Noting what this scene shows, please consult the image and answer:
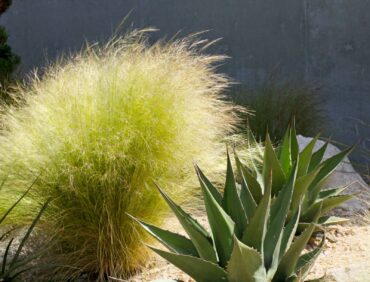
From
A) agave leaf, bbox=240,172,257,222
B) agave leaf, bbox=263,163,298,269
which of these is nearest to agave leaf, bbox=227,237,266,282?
agave leaf, bbox=263,163,298,269

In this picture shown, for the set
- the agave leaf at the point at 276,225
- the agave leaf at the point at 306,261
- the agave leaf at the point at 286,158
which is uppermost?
the agave leaf at the point at 276,225

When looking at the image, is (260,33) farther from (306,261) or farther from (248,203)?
(306,261)

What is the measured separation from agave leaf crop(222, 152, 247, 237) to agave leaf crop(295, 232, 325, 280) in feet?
0.89

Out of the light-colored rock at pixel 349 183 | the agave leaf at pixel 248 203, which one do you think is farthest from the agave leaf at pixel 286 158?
the agave leaf at pixel 248 203

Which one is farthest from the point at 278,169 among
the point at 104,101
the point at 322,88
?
the point at 322,88

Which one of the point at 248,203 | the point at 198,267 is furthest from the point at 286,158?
the point at 198,267

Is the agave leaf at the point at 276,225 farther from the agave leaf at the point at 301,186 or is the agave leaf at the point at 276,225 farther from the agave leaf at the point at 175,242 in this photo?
the agave leaf at the point at 301,186

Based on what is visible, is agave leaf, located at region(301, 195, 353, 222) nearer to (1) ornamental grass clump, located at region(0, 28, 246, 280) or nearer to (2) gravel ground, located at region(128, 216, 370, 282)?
(2) gravel ground, located at region(128, 216, 370, 282)

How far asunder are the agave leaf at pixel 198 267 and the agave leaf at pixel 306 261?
309 mm

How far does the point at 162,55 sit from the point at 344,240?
1533 mm

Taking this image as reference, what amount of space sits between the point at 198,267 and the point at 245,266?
237mm

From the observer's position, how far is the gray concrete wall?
7.62 meters

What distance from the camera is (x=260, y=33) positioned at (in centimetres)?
797

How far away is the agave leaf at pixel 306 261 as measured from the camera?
8.71 ft
